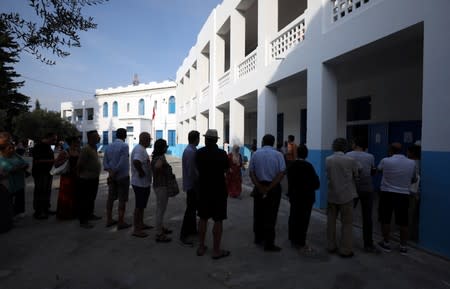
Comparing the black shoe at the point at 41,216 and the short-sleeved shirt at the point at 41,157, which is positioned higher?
the short-sleeved shirt at the point at 41,157

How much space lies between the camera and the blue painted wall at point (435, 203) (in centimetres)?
412

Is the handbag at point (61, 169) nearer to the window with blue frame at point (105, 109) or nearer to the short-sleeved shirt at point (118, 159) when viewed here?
the short-sleeved shirt at point (118, 159)

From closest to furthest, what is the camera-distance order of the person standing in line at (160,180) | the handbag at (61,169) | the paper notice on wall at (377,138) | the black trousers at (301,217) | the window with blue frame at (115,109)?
1. the black trousers at (301,217)
2. the person standing in line at (160,180)
3. the handbag at (61,169)
4. the paper notice on wall at (377,138)
5. the window with blue frame at (115,109)

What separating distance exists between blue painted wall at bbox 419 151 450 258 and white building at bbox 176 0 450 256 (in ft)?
0.04

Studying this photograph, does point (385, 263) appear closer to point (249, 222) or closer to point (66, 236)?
point (249, 222)

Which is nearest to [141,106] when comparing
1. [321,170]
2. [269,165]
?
[321,170]

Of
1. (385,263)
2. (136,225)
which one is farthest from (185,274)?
(385,263)

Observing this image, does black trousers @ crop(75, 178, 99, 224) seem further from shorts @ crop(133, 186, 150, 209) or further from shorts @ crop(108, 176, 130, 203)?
shorts @ crop(133, 186, 150, 209)

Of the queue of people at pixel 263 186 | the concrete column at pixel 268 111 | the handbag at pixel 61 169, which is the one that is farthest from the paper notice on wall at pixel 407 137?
the handbag at pixel 61 169

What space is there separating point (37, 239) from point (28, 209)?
2508 mm

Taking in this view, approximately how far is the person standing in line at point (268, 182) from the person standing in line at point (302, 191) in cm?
22

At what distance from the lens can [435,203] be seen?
425 cm

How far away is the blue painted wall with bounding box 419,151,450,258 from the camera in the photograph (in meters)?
4.12

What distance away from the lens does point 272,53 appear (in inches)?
352
